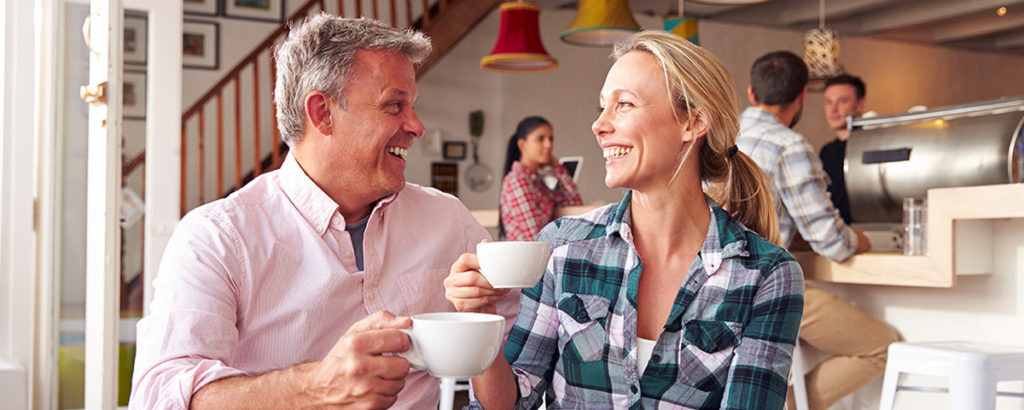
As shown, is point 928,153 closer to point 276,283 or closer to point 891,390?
point 891,390

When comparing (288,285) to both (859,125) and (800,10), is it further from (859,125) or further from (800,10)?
(800,10)

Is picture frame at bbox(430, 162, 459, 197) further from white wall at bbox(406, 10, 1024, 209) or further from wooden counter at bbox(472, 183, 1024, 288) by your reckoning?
wooden counter at bbox(472, 183, 1024, 288)

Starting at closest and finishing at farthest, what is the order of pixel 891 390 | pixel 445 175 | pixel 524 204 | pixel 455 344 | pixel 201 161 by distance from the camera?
1. pixel 455 344
2. pixel 891 390
3. pixel 524 204
4. pixel 201 161
5. pixel 445 175

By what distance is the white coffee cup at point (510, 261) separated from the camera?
1052mm

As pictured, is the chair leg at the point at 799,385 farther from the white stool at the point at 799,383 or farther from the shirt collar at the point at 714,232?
the shirt collar at the point at 714,232

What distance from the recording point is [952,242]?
8.33ft

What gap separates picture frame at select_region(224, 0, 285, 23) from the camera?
7.12 metres

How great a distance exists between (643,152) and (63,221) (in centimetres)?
223

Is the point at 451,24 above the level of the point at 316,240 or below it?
above

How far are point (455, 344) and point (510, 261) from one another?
20cm

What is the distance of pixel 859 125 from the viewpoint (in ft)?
10.8

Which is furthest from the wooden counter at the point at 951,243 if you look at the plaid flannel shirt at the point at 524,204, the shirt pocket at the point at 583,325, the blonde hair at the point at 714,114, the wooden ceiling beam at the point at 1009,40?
the wooden ceiling beam at the point at 1009,40

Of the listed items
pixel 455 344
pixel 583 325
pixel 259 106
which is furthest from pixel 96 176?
pixel 259 106

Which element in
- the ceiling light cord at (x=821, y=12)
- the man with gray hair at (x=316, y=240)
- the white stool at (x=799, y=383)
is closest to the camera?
the man with gray hair at (x=316, y=240)
